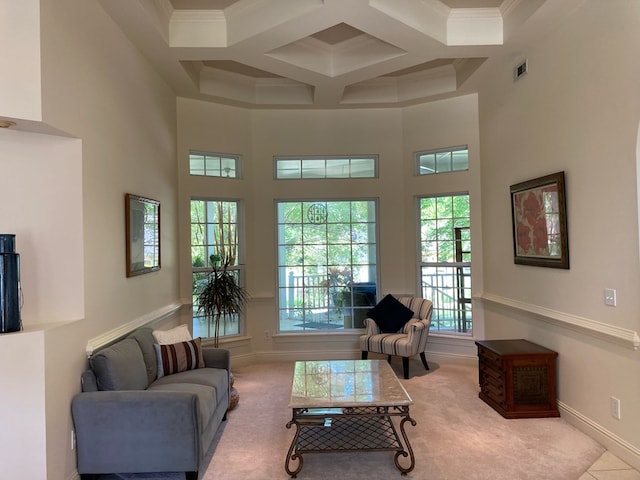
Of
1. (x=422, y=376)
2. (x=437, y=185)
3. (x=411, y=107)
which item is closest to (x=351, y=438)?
(x=422, y=376)

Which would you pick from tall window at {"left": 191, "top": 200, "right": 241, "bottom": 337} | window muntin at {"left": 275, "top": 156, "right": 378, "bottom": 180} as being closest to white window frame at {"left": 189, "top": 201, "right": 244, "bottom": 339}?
tall window at {"left": 191, "top": 200, "right": 241, "bottom": 337}

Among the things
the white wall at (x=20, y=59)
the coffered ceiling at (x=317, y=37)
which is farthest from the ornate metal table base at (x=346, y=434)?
the coffered ceiling at (x=317, y=37)

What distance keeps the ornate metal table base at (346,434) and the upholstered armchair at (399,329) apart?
4.09 ft

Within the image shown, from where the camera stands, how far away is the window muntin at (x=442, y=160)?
16.9 ft

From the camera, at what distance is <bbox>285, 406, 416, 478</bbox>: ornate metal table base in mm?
2734

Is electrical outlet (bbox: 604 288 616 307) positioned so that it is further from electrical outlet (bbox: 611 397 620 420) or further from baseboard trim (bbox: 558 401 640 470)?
baseboard trim (bbox: 558 401 640 470)

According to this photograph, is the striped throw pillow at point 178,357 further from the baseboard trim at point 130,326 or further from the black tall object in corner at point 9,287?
the black tall object in corner at point 9,287

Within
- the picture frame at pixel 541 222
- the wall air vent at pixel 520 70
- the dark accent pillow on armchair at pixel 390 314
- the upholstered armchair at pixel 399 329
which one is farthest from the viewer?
the dark accent pillow on armchair at pixel 390 314

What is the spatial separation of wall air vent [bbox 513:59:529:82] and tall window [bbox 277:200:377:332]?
2.24 m

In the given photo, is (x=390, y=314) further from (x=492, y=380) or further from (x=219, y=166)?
(x=219, y=166)

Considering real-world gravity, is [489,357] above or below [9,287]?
below

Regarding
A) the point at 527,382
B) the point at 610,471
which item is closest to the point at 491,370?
the point at 527,382

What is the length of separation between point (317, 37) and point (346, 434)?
366 cm

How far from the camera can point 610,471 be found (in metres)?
2.66
